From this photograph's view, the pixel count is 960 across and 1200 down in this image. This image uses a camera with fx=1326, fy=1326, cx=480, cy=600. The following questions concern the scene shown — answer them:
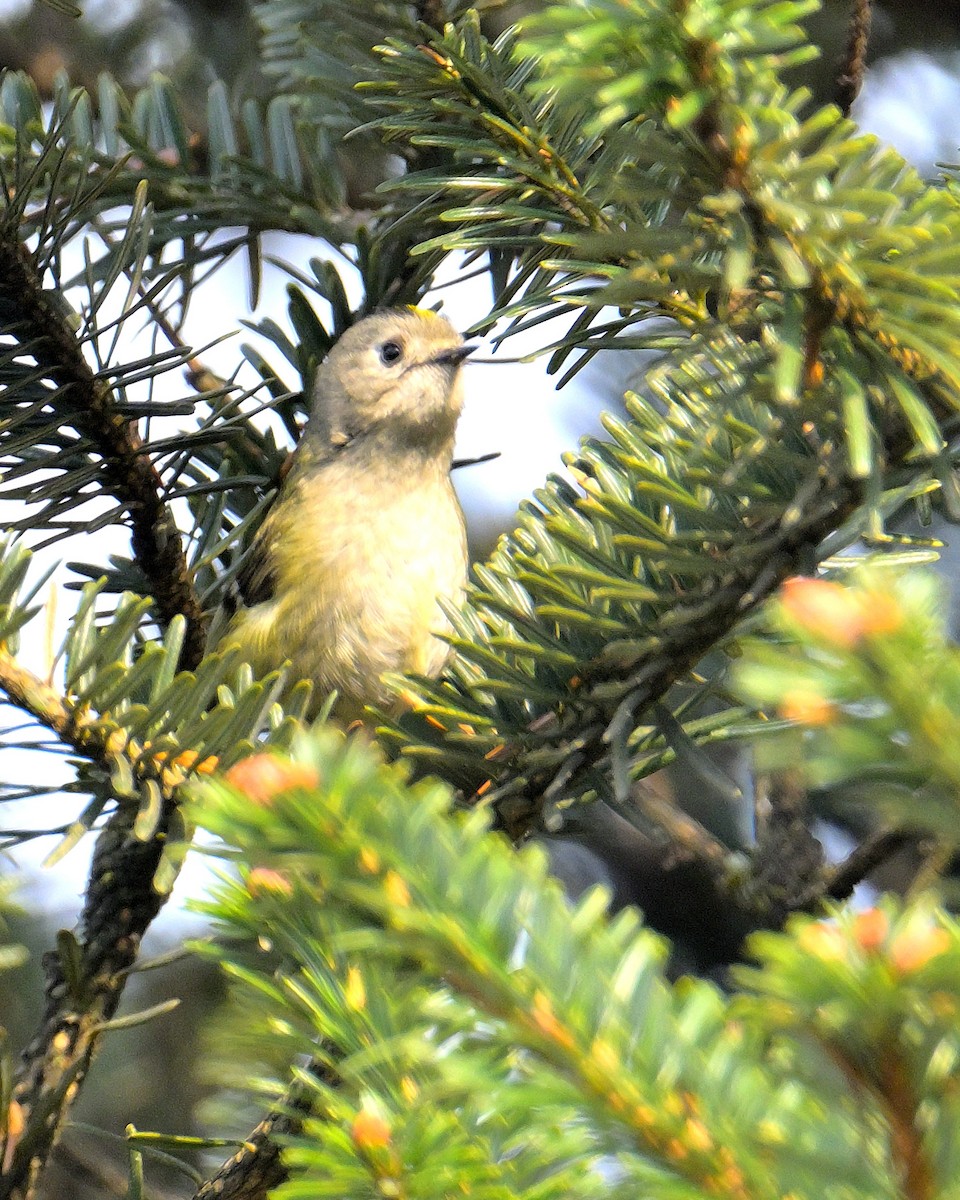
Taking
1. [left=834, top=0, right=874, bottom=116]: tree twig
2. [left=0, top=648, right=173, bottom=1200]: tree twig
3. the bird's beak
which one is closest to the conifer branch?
[left=0, top=648, right=173, bottom=1200]: tree twig

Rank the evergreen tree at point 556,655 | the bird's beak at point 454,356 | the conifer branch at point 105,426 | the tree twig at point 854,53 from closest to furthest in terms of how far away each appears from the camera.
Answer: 1. the evergreen tree at point 556,655
2. the conifer branch at point 105,426
3. the tree twig at point 854,53
4. the bird's beak at point 454,356

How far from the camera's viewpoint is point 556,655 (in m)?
1.06

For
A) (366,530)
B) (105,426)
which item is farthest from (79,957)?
(366,530)

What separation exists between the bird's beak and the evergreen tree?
0.76m

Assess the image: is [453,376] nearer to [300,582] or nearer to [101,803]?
[300,582]

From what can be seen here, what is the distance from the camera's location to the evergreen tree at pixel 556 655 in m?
0.49

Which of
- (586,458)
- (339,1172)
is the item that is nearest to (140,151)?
(586,458)

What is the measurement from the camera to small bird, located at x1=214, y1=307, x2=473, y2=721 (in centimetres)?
231

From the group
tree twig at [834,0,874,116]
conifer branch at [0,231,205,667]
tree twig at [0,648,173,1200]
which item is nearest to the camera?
tree twig at [0,648,173,1200]

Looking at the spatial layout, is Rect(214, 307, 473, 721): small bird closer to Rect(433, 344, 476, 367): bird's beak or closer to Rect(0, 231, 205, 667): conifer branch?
Rect(433, 344, 476, 367): bird's beak

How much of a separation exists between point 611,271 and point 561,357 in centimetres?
31

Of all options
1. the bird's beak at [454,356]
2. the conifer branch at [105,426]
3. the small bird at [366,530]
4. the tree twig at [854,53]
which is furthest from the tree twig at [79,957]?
the bird's beak at [454,356]

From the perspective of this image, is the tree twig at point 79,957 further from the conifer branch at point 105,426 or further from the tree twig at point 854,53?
the tree twig at point 854,53

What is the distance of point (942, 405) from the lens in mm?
868
